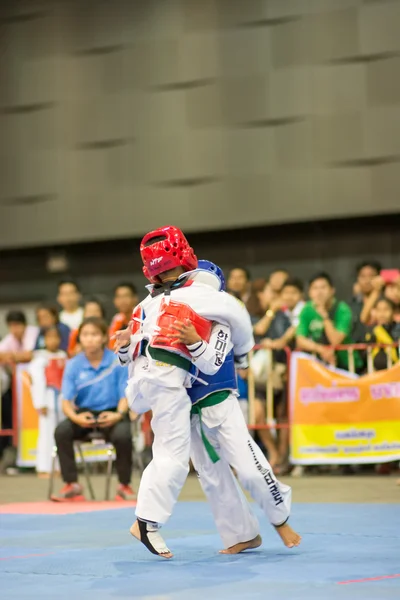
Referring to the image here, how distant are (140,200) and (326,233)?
2.59 meters

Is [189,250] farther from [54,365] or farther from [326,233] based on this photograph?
[326,233]

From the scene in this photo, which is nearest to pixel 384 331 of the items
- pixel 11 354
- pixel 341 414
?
pixel 341 414

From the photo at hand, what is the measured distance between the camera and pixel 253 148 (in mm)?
13562

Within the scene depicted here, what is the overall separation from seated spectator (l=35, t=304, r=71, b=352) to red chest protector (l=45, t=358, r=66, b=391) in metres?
0.45

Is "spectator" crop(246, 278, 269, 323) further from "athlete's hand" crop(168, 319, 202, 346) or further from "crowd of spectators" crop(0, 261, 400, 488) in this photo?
"athlete's hand" crop(168, 319, 202, 346)

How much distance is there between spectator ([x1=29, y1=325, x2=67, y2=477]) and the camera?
11047mm

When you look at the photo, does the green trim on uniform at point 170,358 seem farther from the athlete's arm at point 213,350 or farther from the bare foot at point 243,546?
the bare foot at point 243,546

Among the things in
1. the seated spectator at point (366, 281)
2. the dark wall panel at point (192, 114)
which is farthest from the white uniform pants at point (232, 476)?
the dark wall panel at point (192, 114)

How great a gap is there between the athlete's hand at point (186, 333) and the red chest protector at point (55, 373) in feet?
20.1

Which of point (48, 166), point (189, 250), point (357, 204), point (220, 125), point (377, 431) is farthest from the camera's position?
point (48, 166)

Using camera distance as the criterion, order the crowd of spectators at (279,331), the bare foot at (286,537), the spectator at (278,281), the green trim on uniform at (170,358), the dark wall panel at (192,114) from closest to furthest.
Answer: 1. the green trim on uniform at (170,358)
2. the bare foot at (286,537)
3. the crowd of spectators at (279,331)
4. the spectator at (278,281)
5. the dark wall panel at (192,114)

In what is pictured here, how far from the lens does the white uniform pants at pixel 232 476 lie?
524 centimetres

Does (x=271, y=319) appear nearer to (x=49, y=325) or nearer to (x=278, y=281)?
(x=278, y=281)

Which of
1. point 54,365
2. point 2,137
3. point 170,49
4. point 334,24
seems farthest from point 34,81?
point 54,365
